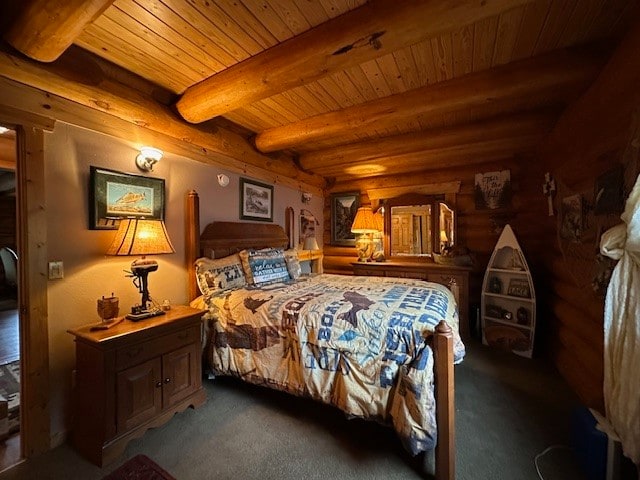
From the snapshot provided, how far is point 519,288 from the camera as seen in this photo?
3154 millimetres

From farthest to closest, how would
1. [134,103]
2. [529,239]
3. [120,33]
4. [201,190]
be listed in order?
[529,239] < [201,190] < [134,103] < [120,33]

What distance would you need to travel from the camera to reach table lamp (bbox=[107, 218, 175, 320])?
5.92 ft

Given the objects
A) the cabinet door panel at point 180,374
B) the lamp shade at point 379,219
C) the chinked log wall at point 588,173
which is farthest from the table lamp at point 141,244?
the lamp shade at point 379,219

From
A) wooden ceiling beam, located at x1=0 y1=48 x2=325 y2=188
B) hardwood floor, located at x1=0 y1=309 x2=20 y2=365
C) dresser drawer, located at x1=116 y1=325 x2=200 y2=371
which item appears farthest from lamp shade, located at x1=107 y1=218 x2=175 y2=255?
hardwood floor, located at x1=0 y1=309 x2=20 y2=365

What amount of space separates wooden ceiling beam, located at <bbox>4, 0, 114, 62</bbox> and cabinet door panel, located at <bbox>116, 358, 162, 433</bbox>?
6.29 feet

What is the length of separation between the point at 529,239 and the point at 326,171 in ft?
10.1

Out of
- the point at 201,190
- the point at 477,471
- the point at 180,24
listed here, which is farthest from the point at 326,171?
the point at 477,471

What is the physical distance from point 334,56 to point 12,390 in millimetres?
3729

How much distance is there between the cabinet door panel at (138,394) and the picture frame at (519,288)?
12.1 ft

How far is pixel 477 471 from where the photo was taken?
151cm

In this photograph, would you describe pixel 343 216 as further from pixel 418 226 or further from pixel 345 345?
pixel 345 345

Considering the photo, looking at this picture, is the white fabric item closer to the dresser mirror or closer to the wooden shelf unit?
the wooden shelf unit

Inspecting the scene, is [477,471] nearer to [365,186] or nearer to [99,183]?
[99,183]

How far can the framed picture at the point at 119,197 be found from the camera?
1.93m
